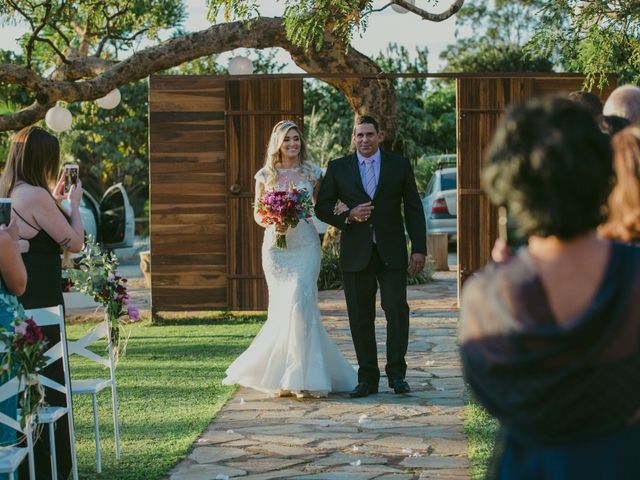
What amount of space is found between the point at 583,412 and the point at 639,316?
0.24 m

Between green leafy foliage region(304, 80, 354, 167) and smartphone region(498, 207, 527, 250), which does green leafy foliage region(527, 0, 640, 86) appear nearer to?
smartphone region(498, 207, 527, 250)

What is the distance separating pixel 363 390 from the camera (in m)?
8.28

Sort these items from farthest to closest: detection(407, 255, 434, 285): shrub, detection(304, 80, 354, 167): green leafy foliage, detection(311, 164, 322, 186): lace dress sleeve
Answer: detection(304, 80, 354, 167): green leafy foliage
detection(407, 255, 434, 285): shrub
detection(311, 164, 322, 186): lace dress sleeve

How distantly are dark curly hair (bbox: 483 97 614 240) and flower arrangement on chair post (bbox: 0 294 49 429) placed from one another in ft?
8.88

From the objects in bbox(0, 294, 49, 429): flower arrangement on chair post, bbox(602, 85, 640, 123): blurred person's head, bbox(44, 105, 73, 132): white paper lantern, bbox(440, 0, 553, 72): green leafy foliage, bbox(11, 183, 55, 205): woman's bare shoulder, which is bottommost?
bbox(0, 294, 49, 429): flower arrangement on chair post

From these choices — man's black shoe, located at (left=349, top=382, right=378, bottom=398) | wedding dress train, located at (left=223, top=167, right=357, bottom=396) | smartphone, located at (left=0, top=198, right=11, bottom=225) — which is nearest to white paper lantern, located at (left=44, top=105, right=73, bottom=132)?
wedding dress train, located at (left=223, top=167, right=357, bottom=396)

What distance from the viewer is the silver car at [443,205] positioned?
71.1 feet

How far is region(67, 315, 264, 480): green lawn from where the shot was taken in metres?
6.42

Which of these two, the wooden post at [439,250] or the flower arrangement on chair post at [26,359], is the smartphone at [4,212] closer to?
the flower arrangement on chair post at [26,359]

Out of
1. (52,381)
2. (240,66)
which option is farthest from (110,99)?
(52,381)

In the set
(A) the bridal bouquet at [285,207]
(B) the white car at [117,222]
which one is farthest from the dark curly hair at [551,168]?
(B) the white car at [117,222]

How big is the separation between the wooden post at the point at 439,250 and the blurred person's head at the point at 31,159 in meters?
14.0

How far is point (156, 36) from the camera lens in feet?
54.2

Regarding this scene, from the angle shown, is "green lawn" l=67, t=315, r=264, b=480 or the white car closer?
"green lawn" l=67, t=315, r=264, b=480
